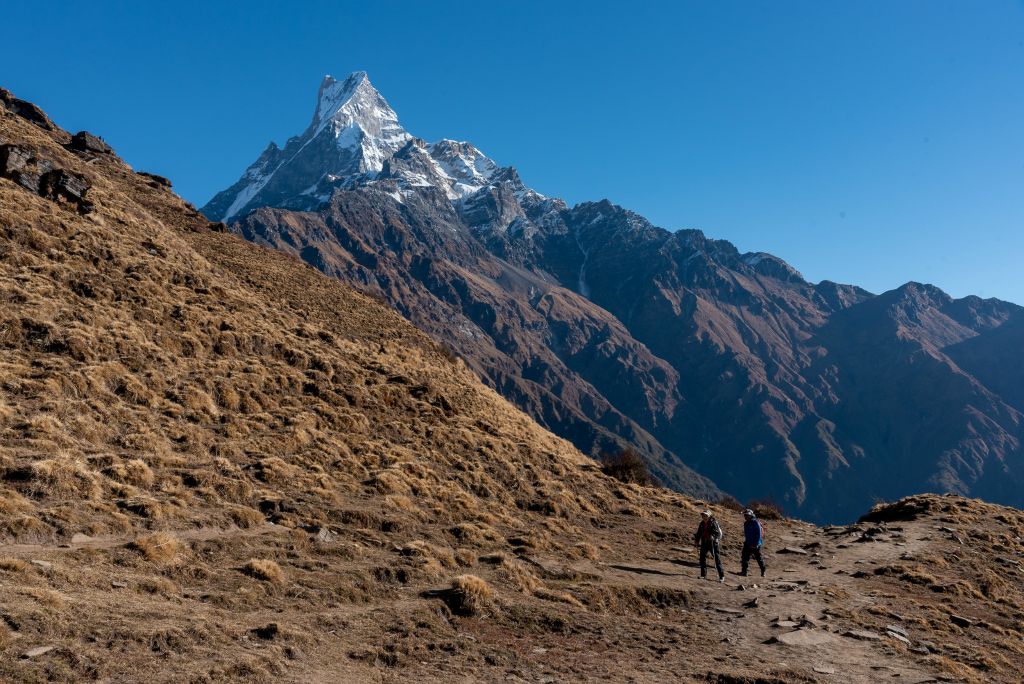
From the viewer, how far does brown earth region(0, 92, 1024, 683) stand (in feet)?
37.2

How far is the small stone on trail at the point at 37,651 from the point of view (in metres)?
8.50

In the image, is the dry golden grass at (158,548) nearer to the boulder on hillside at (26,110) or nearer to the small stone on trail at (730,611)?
the small stone on trail at (730,611)

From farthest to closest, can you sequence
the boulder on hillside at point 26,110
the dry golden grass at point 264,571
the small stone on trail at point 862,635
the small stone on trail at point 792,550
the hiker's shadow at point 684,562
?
the boulder on hillside at point 26,110
the small stone on trail at point 792,550
the hiker's shadow at point 684,562
the small stone on trail at point 862,635
the dry golden grass at point 264,571

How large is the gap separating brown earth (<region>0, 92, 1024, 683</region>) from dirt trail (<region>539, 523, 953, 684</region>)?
0.40 feet

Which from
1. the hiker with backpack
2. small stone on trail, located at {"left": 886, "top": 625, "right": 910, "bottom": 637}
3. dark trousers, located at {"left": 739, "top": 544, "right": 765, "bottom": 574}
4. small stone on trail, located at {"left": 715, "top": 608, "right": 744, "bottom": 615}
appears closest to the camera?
small stone on trail, located at {"left": 886, "top": 625, "right": 910, "bottom": 637}

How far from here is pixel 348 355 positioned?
37.0 metres

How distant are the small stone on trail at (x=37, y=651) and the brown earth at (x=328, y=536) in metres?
0.04

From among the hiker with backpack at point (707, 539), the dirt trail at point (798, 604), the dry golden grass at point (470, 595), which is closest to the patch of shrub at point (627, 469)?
the dirt trail at point (798, 604)

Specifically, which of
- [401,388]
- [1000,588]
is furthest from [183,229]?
[1000,588]

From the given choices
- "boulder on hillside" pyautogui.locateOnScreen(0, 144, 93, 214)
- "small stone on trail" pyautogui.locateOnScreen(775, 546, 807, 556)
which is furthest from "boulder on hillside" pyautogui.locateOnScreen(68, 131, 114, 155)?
"small stone on trail" pyautogui.locateOnScreen(775, 546, 807, 556)

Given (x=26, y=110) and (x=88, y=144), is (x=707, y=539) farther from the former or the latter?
(x=26, y=110)

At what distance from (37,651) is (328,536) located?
9070 mm

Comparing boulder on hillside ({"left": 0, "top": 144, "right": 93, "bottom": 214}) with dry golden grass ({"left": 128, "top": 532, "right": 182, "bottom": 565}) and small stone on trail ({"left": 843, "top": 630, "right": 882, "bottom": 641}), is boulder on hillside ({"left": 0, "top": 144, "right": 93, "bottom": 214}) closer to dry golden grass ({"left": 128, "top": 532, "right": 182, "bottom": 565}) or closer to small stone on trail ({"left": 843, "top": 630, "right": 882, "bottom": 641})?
dry golden grass ({"left": 128, "top": 532, "right": 182, "bottom": 565})

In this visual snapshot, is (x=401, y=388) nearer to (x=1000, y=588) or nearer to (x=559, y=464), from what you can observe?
(x=559, y=464)
